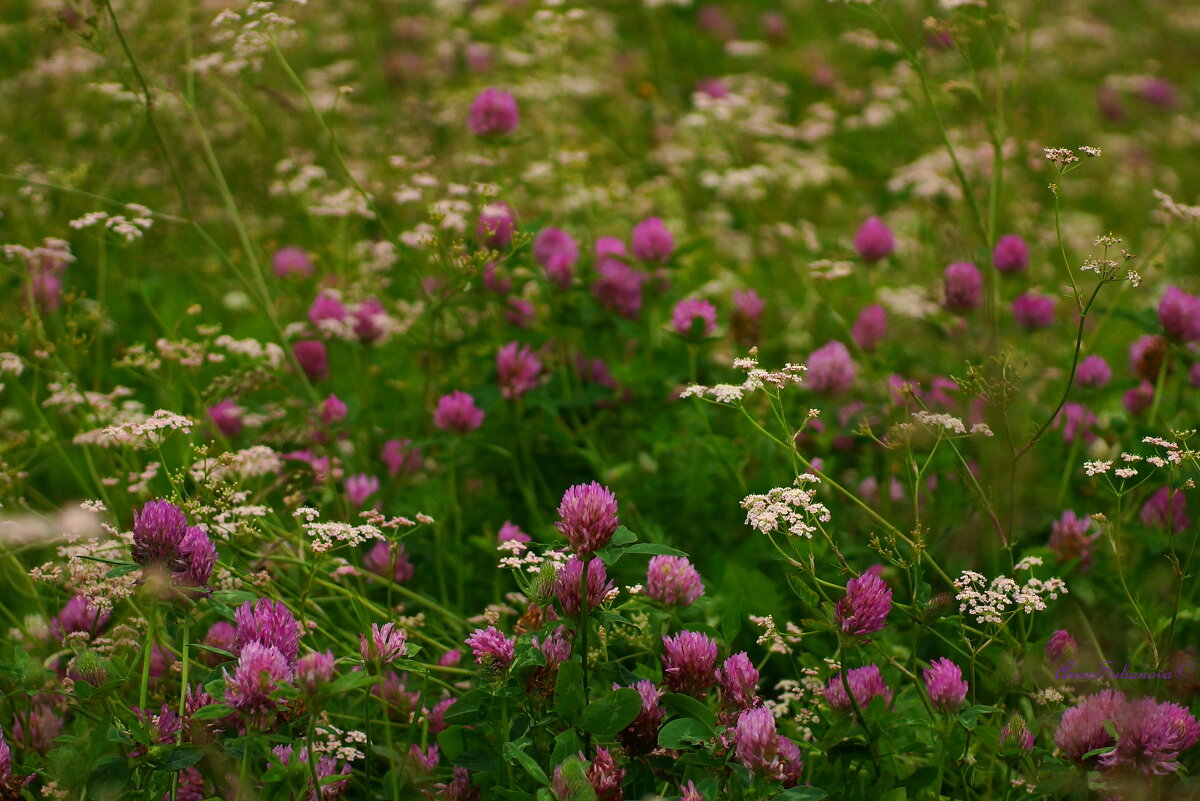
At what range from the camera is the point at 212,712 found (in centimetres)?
156

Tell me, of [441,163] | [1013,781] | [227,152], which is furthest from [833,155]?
[1013,781]

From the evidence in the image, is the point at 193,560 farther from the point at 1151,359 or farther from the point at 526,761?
the point at 1151,359

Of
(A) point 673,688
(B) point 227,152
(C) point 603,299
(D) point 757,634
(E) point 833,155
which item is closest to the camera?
(A) point 673,688

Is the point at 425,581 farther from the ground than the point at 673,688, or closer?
closer

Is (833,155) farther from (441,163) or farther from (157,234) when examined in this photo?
(157,234)

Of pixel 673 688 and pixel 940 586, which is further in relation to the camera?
pixel 940 586

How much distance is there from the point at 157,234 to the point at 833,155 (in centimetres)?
333

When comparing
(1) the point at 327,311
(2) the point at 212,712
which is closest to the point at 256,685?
(2) the point at 212,712

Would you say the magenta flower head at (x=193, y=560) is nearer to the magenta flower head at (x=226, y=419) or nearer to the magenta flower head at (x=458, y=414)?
the magenta flower head at (x=458, y=414)

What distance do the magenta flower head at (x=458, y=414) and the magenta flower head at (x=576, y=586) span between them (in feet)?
3.32

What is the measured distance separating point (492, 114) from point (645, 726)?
1.82 meters

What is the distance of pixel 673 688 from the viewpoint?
183 centimetres

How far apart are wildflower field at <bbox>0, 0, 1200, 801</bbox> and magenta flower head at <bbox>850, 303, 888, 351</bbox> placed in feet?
0.06

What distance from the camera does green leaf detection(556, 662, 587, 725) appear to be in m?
1.71
